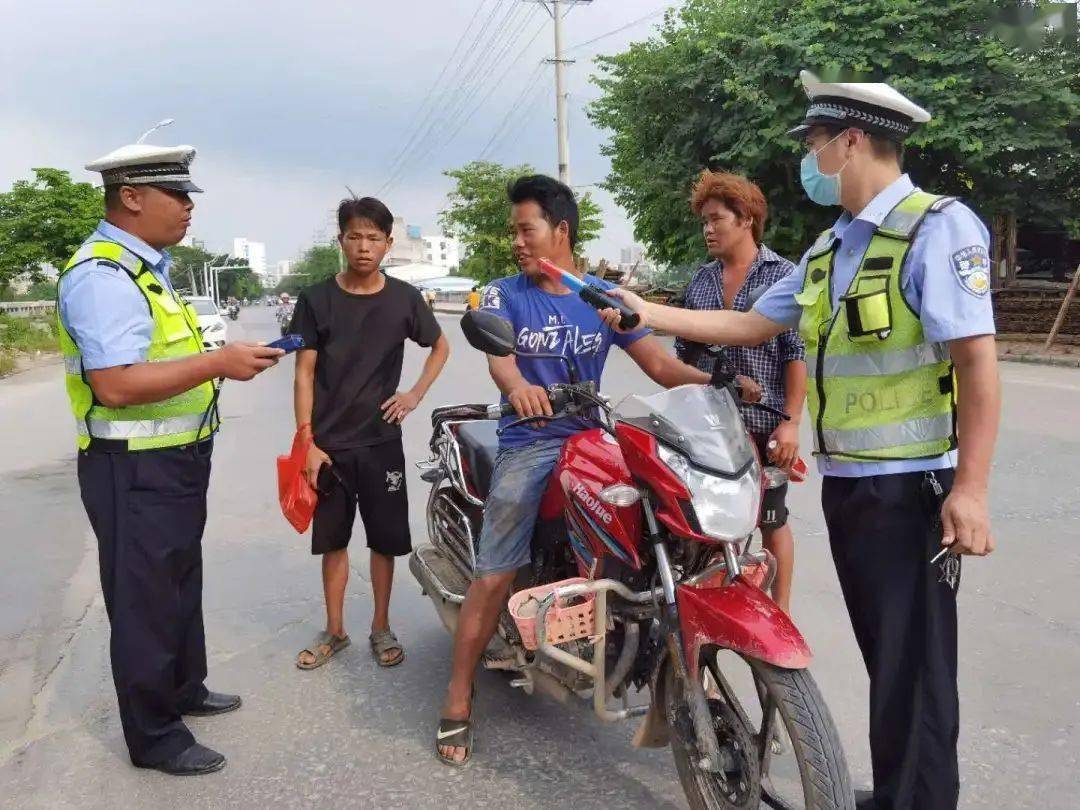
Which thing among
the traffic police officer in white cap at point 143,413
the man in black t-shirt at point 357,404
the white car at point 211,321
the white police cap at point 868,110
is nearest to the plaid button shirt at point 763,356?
the white police cap at point 868,110

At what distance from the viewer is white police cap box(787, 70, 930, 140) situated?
2127 mm

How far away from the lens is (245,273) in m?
134

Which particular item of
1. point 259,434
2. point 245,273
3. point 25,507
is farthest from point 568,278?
point 245,273

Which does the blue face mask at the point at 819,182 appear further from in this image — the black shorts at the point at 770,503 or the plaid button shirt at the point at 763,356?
the black shorts at the point at 770,503

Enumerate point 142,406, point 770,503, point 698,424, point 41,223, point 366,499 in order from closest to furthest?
point 698,424 < point 142,406 < point 770,503 < point 366,499 < point 41,223

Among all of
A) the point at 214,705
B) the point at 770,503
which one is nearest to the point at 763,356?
the point at 770,503

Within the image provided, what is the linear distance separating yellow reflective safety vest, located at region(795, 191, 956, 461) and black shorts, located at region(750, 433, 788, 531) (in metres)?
0.97

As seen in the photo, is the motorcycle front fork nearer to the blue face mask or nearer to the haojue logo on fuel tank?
the haojue logo on fuel tank

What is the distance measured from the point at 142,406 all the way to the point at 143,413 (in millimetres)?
22

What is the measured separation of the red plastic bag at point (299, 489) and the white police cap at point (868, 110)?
227 cm

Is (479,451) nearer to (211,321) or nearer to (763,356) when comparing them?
(763,356)

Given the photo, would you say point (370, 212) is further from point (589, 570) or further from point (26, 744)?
point (26, 744)

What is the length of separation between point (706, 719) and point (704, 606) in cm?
30

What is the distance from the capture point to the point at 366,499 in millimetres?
3734
